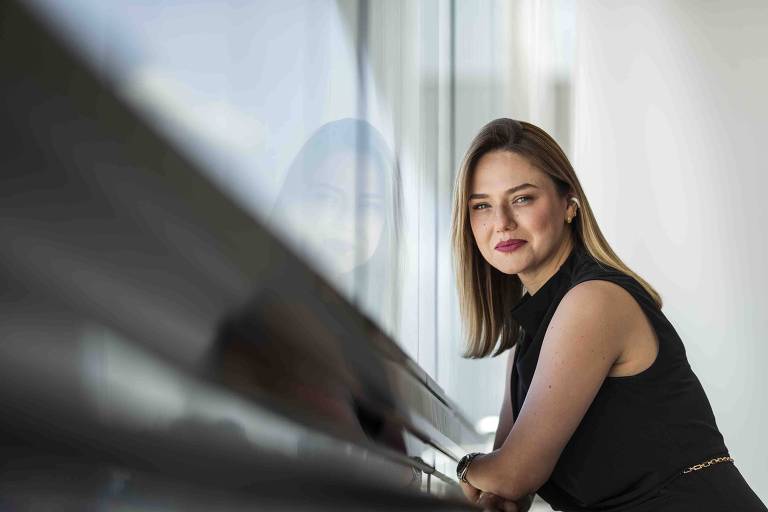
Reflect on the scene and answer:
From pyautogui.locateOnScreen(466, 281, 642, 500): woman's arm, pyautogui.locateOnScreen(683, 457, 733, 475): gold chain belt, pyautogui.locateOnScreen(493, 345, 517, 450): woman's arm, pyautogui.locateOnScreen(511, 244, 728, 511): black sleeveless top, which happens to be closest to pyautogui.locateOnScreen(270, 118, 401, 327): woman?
pyautogui.locateOnScreen(466, 281, 642, 500): woman's arm

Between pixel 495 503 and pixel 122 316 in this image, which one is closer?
pixel 122 316

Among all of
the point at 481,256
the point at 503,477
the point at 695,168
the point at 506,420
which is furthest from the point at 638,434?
the point at 695,168

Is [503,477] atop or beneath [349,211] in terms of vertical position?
beneath

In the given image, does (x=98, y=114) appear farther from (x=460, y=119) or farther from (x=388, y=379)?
(x=460, y=119)

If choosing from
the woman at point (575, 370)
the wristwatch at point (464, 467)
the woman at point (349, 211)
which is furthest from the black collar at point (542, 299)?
the woman at point (349, 211)

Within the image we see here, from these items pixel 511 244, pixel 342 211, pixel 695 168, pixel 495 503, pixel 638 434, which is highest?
pixel 695 168

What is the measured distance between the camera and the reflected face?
52 cm

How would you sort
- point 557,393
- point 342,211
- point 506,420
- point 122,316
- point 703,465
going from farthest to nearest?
point 506,420 < point 703,465 < point 557,393 < point 342,211 < point 122,316

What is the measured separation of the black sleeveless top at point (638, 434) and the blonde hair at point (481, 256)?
9 cm

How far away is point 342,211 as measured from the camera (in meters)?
0.64

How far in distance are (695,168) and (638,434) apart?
2.46m

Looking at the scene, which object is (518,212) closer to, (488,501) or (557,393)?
(557,393)

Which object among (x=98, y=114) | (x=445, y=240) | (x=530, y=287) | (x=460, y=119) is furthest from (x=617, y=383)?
(x=98, y=114)

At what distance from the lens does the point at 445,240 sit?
202cm
